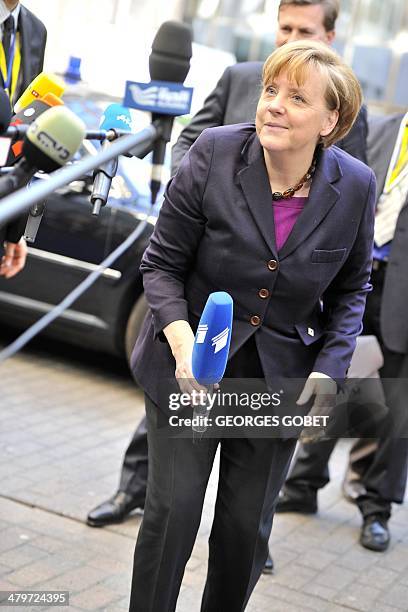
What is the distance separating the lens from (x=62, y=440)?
20.6ft

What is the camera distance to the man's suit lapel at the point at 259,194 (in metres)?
3.35

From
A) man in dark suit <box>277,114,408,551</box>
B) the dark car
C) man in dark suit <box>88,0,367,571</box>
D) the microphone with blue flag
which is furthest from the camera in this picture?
the dark car

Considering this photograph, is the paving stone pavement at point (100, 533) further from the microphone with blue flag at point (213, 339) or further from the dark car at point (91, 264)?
the microphone with blue flag at point (213, 339)

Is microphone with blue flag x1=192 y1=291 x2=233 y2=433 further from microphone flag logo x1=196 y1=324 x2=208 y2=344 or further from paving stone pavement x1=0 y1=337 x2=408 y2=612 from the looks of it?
paving stone pavement x1=0 y1=337 x2=408 y2=612

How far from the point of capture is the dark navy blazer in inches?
132

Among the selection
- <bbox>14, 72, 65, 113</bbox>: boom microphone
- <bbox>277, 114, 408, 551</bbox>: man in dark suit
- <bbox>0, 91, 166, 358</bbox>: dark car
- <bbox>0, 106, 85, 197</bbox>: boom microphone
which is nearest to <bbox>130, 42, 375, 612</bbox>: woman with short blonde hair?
<bbox>14, 72, 65, 113</bbox>: boom microphone

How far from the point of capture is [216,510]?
3584mm

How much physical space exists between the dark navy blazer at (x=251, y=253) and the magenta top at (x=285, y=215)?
1.2 inches

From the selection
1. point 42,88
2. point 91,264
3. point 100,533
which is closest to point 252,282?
point 42,88

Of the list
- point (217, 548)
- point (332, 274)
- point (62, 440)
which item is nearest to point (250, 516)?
point (217, 548)

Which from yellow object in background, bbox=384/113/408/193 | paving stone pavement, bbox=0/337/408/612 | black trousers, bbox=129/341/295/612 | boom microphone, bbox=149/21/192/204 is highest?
boom microphone, bbox=149/21/192/204

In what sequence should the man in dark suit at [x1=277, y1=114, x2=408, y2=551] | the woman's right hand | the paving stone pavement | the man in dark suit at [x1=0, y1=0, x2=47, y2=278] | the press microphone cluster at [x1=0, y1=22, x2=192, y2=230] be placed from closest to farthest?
the press microphone cluster at [x1=0, y1=22, x2=192, y2=230] < the woman's right hand < the man in dark suit at [x1=0, y1=0, x2=47, y2=278] < the paving stone pavement < the man in dark suit at [x1=277, y1=114, x2=408, y2=551]

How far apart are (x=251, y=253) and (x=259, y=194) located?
0.18m

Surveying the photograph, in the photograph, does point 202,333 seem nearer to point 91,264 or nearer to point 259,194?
point 259,194
